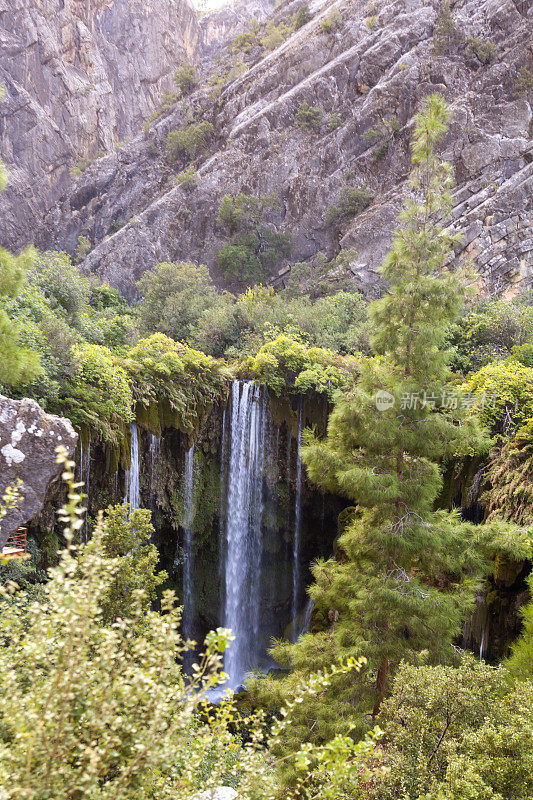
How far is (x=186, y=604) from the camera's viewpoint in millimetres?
14352

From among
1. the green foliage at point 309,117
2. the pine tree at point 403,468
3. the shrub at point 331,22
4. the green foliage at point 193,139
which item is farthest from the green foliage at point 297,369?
the shrub at point 331,22

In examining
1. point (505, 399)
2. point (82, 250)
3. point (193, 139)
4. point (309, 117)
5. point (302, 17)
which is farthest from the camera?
point (302, 17)

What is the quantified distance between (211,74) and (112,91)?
9.50 meters

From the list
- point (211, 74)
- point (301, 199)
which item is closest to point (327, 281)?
point (301, 199)

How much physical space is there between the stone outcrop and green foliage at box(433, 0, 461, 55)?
108 ft

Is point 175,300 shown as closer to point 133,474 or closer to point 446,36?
point 133,474

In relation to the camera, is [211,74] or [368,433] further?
[211,74]

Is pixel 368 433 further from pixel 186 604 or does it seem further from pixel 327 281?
pixel 327 281

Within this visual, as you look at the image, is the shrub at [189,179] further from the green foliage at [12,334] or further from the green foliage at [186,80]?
the green foliage at [12,334]

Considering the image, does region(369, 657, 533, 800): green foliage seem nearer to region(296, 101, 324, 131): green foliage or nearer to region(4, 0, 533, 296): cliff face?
region(4, 0, 533, 296): cliff face

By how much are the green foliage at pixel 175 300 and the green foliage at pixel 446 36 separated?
2048 centimetres

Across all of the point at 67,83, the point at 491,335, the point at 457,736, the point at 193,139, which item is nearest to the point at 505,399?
the point at 491,335

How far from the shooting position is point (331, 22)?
104ft

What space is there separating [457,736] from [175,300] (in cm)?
2027
